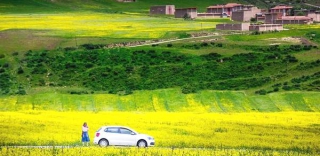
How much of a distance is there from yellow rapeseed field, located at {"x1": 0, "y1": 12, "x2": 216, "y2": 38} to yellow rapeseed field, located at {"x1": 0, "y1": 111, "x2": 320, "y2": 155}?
6779 cm

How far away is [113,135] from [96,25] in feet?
333

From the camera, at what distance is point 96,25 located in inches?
5561

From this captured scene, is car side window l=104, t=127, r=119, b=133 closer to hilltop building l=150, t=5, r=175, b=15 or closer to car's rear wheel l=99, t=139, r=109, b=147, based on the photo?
car's rear wheel l=99, t=139, r=109, b=147

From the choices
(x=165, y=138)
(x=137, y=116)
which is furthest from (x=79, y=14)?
(x=165, y=138)

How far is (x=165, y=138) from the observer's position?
44.7 meters

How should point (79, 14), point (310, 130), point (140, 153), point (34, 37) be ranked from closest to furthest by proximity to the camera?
point (140, 153) < point (310, 130) < point (34, 37) < point (79, 14)

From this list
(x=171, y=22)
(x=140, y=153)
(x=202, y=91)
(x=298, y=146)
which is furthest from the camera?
(x=171, y=22)

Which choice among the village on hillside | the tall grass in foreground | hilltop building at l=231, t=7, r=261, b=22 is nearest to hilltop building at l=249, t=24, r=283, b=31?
the village on hillside

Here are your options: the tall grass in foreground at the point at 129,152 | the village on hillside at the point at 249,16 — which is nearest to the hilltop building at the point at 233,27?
the village on hillside at the point at 249,16

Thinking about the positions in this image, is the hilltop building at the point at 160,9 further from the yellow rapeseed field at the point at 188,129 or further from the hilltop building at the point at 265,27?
the yellow rapeseed field at the point at 188,129

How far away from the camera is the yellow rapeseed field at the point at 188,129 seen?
139ft

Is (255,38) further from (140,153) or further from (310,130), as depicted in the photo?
(140,153)

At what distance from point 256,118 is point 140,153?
2068 cm

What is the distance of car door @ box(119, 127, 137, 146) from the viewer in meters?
41.5
